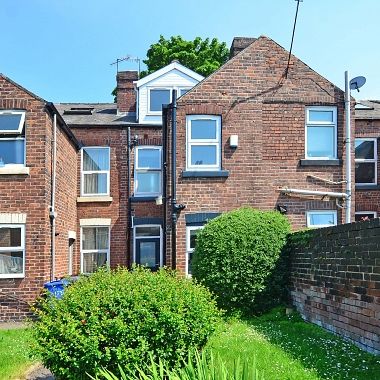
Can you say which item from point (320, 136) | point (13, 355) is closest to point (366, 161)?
point (320, 136)

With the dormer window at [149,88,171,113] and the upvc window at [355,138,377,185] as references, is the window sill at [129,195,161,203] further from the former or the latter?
the upvc window at [355,138,377,185]

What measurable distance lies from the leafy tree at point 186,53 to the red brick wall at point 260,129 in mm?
20266

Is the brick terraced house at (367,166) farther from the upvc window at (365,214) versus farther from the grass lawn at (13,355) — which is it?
the grass lawn at (13,355)

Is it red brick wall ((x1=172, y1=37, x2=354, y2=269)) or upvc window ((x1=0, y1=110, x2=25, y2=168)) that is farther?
red brick wall ((x1=172, y1=37, x2=354, y2=269))

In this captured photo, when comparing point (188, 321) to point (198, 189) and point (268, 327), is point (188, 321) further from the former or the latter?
point (198, 189)

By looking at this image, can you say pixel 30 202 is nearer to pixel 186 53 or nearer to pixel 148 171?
pixel 148 171

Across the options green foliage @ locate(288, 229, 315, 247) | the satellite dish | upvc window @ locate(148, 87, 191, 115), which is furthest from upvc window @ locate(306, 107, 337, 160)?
upvc window @ locate(148, 87, 191, 115)

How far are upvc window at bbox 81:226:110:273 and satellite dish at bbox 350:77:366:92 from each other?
9539mm

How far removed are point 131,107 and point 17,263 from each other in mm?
9235

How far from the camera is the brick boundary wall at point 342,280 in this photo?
25.7 ft

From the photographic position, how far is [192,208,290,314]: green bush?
1174 cm

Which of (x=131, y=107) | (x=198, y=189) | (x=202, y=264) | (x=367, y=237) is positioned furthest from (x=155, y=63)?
(x=367, y=237)

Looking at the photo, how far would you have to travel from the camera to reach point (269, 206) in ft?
50.0

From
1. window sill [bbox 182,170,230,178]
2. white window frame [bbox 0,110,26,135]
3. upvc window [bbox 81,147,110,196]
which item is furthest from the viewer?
upvc window [bbox 81,147,110,196]
